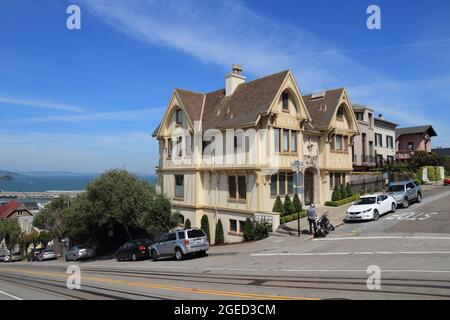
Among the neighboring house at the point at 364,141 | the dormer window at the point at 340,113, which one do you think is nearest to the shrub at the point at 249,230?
the dormer window at the point at 340,113

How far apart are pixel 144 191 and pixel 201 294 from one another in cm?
2123

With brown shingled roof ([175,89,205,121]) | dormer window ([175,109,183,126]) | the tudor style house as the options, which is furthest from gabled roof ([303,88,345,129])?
dormer window ([175,109,183,126])

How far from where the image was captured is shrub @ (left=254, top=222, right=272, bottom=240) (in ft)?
85.2

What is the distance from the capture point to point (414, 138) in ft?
208

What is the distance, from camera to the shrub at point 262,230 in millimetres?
25969

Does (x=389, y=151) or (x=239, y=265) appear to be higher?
(x=389, y=151)

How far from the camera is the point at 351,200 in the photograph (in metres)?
35.0

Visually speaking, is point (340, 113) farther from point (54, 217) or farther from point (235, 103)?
point (54, 217)

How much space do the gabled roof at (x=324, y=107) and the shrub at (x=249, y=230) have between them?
11476 mm

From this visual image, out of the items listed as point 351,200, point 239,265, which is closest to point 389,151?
point 351,200

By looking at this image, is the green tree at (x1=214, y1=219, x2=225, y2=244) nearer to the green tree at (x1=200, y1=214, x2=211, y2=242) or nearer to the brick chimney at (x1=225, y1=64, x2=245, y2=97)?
the green tree at (x1=200, y1=214, x2=211, y2=242)

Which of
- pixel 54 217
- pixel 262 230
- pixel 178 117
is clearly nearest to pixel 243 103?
pixel 178 117

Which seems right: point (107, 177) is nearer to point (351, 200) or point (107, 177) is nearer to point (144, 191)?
point (144, 191)

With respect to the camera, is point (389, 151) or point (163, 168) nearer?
point (163, 168)
